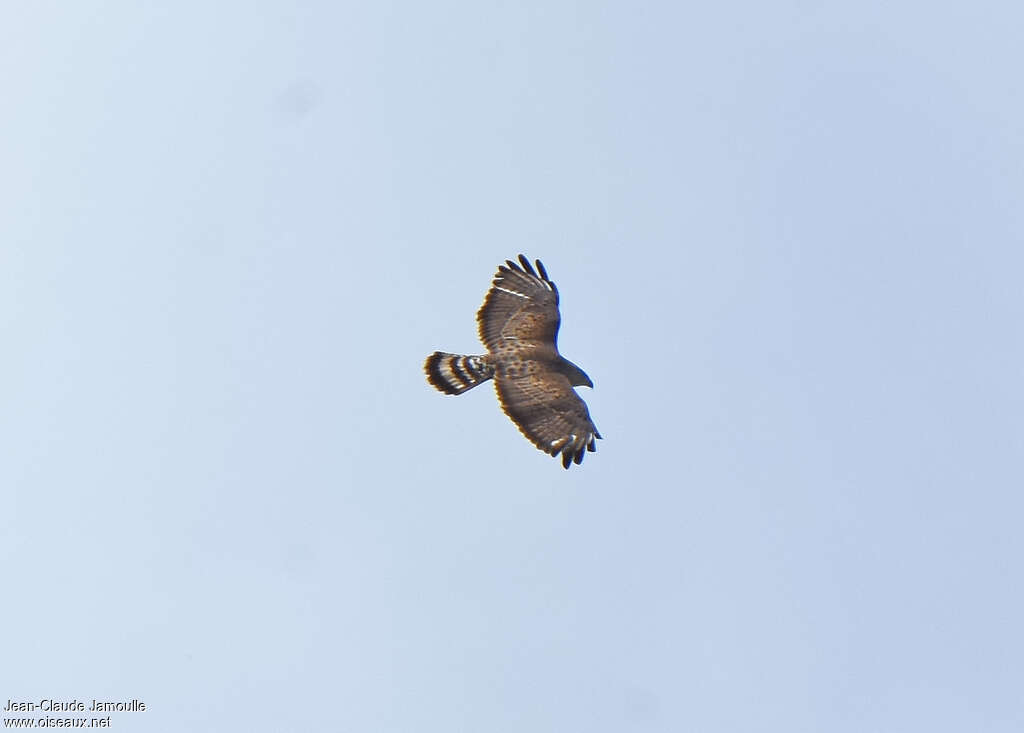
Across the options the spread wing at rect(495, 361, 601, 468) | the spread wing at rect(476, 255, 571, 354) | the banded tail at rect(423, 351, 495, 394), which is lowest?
the spread wing at rect(495, 361, 601, 468)

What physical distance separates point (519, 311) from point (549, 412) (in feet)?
6.70

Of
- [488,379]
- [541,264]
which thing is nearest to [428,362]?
[488,379]

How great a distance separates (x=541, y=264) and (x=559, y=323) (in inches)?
38.4

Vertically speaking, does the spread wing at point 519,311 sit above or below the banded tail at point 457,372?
above

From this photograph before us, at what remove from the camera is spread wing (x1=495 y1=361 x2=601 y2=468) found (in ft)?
54.0

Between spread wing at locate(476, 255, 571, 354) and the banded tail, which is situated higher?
spread wing at locate(476, 255, 571, 354)

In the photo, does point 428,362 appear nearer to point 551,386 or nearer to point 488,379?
point 488,379

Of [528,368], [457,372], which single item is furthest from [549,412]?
[457,372]

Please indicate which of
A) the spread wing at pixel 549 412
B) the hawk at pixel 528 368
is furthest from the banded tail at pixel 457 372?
the spread wing at pixel 549 412

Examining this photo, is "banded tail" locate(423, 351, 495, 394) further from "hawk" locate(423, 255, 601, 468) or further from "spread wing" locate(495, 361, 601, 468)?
"spread wing" locate(495, 361, 601, 468)

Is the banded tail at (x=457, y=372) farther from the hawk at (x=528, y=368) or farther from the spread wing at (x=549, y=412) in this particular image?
the spread wing at (x=549, y=412)

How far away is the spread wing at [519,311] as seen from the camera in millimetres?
17812

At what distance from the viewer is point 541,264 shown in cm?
1825

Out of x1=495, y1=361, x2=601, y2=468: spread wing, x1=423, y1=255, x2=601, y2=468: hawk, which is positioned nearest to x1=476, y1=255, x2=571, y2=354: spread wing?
x1=423, y1=255, x2=601, y2=468: hawk
